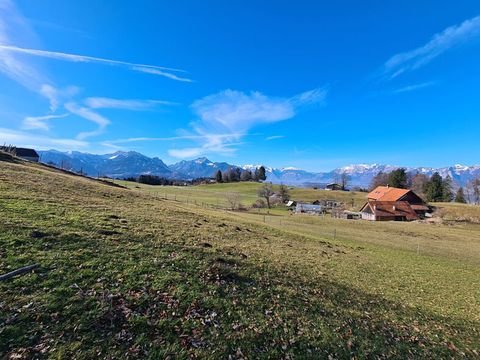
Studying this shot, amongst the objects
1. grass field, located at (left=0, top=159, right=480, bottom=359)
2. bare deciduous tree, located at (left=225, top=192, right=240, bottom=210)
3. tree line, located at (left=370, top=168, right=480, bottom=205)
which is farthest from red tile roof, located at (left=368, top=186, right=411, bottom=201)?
grass field, located at (left=0, top=159, right=480, bottom=359)

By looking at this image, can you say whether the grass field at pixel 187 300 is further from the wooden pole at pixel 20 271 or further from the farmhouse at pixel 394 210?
the farmhouse at pixel 394 210

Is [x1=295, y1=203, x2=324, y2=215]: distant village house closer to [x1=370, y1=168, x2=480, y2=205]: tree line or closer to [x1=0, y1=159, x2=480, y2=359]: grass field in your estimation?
[x1=370, y1=168, x2=480, y2=205]: tree line

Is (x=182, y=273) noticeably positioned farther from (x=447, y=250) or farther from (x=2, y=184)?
(x=447, y=250)

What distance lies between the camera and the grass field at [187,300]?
24.3 feet

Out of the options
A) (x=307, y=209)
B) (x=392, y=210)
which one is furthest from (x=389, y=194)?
(x=307, y=209)

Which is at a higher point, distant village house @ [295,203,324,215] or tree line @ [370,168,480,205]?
tree line @ [370,168,480,205]

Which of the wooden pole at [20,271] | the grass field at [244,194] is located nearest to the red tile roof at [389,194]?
the grass field at [244,194]

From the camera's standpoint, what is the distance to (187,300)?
968 centimetres

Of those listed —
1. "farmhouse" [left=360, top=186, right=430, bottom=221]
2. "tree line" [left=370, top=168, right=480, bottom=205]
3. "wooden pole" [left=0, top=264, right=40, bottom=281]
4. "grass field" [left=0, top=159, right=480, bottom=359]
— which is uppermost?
"tree line" [left=370, top=168, right=480, bottom=205]

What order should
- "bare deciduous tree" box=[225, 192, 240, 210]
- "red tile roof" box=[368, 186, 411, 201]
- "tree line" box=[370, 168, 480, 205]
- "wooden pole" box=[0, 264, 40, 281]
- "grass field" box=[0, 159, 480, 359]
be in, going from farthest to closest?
"tree line" box=[370, 168, 480, 205] < "red tile roof" box=[368, 186, 411, 201] < "bare deciduous tree" box=[225, 192, 240, 210] < "wooden pole" box=[0, 264, 40, 281] < "grass field" box=[0, 159, 480, 359]

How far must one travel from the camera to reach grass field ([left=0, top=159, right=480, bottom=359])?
7398mm

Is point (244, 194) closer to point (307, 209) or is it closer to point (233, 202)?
point (307, 209)

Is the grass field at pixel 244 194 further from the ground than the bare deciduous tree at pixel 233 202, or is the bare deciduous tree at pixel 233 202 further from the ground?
the grass field at pixel 244 194

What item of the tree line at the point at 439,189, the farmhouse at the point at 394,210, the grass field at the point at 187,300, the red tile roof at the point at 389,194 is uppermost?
the tree line at the point at 439,189
